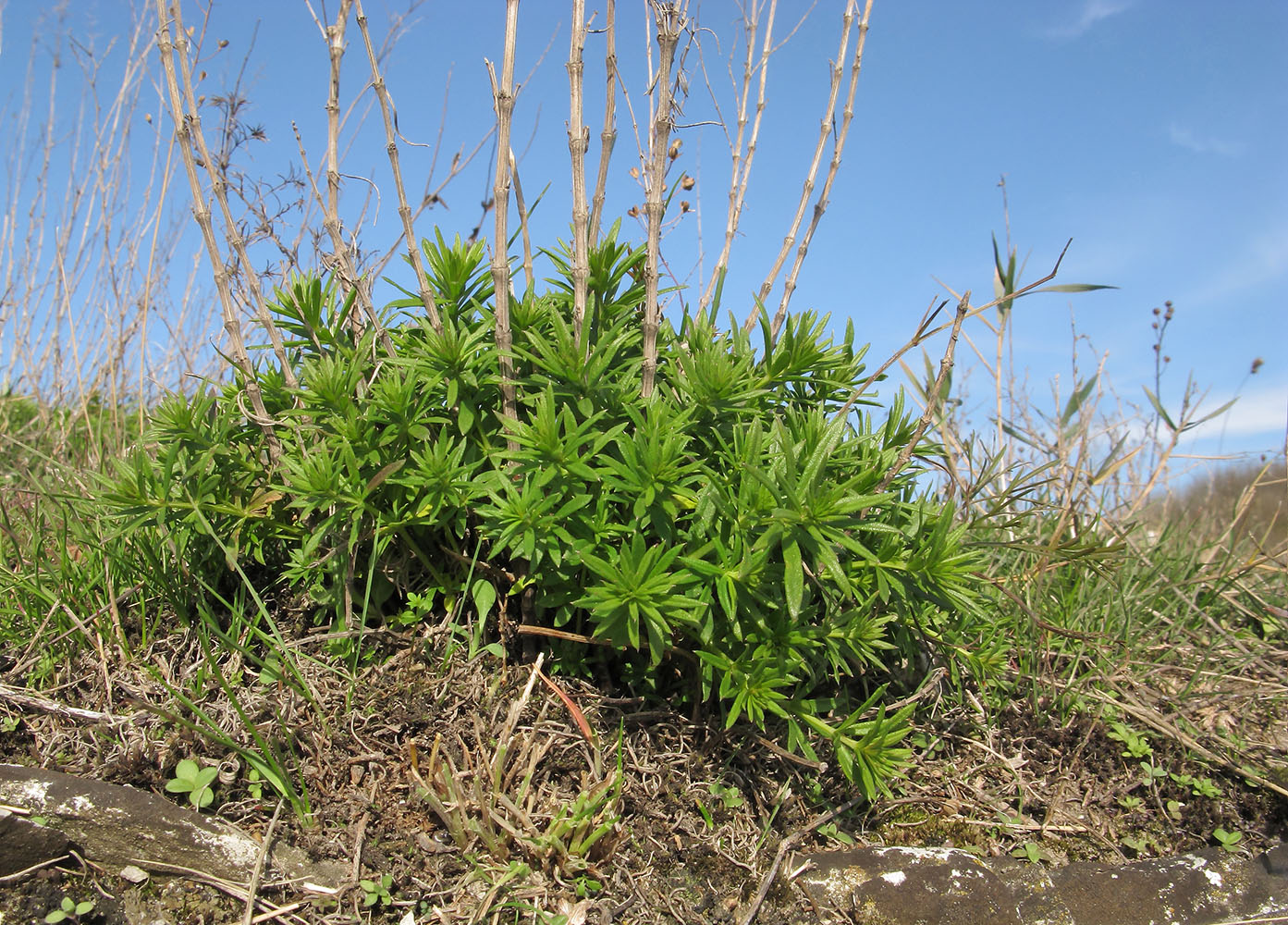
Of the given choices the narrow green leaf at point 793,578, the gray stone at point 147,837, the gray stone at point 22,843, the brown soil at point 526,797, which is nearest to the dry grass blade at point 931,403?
the narrow green leaf at point 793,578

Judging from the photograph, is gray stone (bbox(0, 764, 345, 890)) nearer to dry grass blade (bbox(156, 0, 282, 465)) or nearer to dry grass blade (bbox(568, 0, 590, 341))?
dry grass blade (bbox(156, 0, 282, 465))

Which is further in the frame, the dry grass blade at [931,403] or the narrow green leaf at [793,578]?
the dry grass blade at [931,403]

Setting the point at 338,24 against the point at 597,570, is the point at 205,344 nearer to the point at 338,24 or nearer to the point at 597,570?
the point at 338,24

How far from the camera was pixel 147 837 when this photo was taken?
2.14 metres

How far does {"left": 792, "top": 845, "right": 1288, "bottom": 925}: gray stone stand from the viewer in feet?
7.50

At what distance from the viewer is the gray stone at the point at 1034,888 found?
7.50 feet

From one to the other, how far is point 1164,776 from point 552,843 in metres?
2.36

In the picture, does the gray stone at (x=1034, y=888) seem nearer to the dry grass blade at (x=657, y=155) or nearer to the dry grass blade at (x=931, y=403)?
the dry grass blade at (x=931, y=403)

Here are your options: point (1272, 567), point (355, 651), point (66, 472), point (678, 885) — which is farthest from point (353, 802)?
point (1272, 567)

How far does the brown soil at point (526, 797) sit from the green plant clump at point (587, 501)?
0.16 meters

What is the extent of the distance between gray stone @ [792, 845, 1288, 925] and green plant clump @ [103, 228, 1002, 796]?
0.28m

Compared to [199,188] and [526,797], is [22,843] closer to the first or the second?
[526,797]

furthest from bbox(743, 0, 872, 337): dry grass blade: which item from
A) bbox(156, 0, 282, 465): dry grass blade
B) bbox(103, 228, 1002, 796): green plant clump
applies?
bbox(156, 0, 282, 465): dry grass blade

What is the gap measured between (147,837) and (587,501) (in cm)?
146
